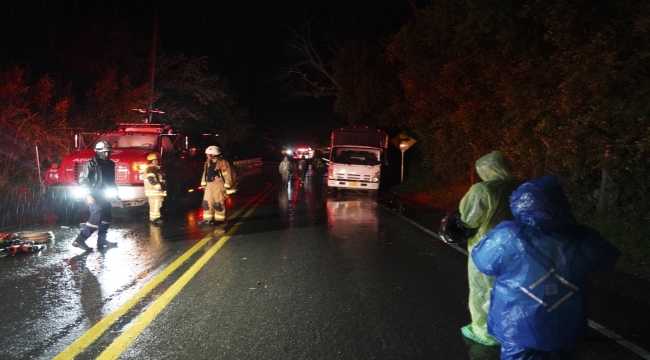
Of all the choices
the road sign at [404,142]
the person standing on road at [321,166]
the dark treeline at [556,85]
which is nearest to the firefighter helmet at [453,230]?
the dark treeline at [556,85]

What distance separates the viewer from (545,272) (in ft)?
10.1

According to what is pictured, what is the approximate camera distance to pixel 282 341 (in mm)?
5320

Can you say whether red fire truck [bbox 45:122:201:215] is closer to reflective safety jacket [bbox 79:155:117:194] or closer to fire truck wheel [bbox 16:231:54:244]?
fire truck wheel [bbox 16:231:54:244]

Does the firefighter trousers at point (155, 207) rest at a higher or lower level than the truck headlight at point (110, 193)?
lower

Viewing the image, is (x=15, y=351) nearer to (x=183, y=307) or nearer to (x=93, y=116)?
(x=183, y=307)

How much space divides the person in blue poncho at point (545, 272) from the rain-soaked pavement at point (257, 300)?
2.00m

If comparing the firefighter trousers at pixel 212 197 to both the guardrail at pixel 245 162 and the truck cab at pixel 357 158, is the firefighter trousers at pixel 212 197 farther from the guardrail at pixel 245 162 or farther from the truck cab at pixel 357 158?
the guardrail at pixel 245 162

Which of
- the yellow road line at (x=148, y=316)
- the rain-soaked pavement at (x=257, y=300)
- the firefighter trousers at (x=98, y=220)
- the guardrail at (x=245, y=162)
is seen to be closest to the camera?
the yellow road line at (x=148, y=316)

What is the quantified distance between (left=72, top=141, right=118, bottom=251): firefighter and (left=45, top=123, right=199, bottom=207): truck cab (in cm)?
316

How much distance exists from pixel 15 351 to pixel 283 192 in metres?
18.7

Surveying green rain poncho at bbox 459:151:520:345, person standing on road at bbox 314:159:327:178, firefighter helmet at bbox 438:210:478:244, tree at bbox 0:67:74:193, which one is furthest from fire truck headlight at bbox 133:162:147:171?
person standing on road at bbox 314:159:327:178

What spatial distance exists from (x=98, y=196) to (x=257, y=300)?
15.4 ft

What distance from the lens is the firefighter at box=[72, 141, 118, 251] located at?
983 centimetres

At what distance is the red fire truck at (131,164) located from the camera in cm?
1470
